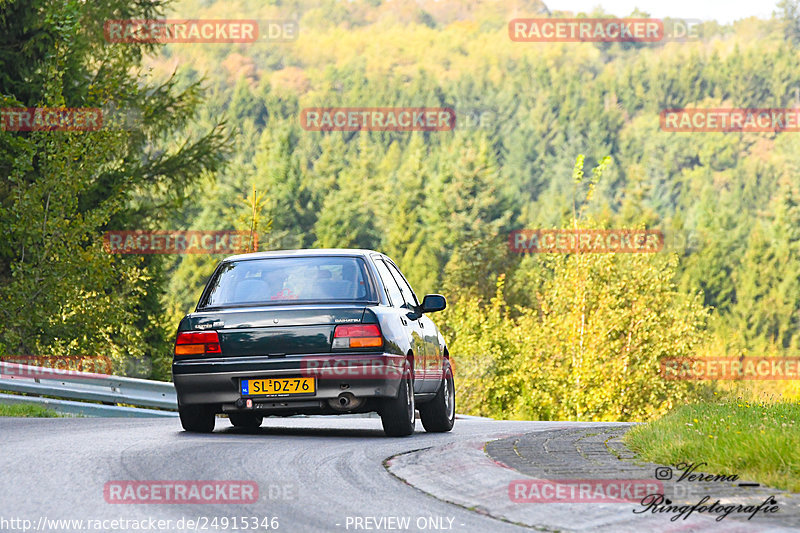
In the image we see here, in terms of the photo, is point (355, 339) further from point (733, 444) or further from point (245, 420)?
point (733, 444)

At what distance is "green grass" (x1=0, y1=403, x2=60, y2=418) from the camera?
14562mm

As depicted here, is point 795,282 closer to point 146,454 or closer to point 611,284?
point 611,284

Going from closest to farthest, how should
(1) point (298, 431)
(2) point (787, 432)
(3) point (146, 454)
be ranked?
1. (2) point (787, 432)
2. (3) point (146, 454)
3. (1) point (298, 431)

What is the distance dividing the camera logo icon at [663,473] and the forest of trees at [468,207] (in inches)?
407

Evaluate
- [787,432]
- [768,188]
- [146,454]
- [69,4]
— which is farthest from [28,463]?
[768,188]

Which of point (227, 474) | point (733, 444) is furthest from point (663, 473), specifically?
point (227, 474)

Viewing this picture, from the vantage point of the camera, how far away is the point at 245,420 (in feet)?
43.4

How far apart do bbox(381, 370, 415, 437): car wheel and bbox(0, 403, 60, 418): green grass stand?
18.6 feet

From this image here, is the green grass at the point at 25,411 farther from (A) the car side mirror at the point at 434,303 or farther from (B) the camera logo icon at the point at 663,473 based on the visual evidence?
(B) the camera logo icon at the point at 663,473

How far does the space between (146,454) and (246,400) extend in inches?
70.0

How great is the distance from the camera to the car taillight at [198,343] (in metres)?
10.7

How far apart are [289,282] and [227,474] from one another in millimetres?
3622

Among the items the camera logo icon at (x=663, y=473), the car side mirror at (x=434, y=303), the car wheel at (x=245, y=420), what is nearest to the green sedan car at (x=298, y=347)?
the car side mirror at (x=434, y=303)

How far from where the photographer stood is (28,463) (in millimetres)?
8320
